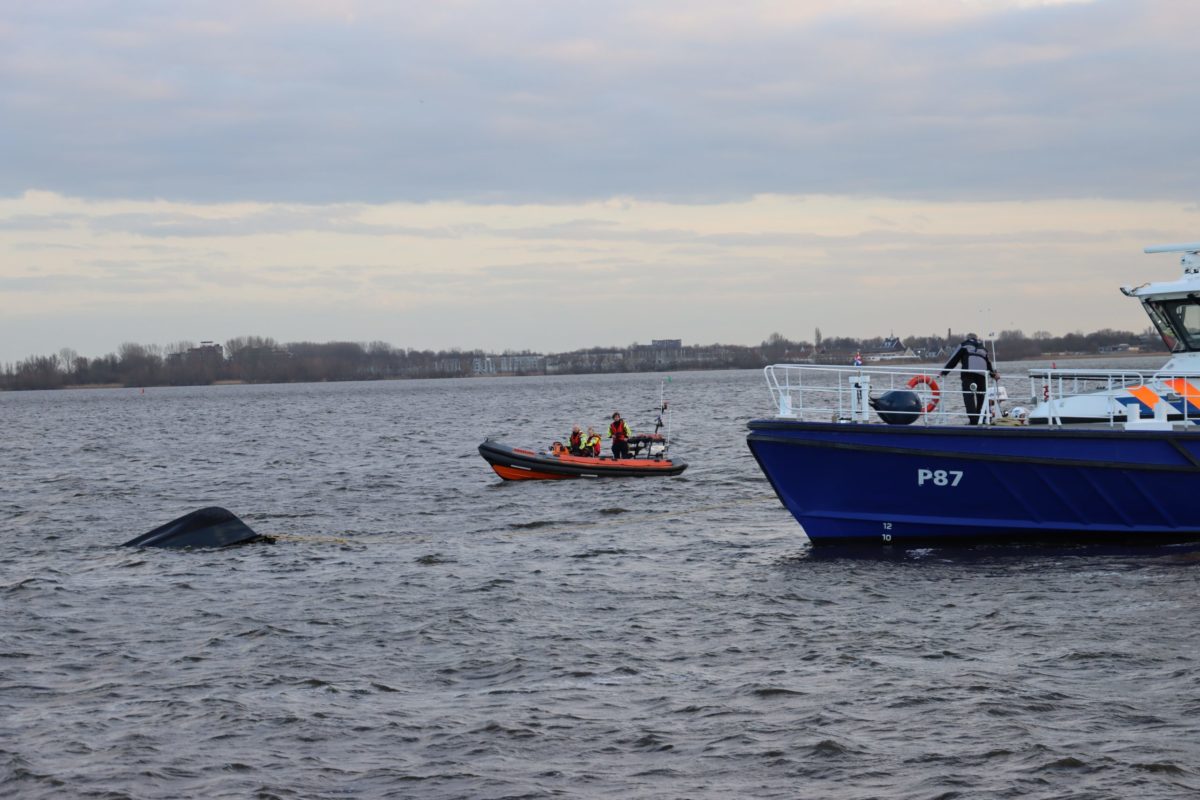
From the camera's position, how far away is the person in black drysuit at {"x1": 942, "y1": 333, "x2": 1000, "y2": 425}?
17939mm

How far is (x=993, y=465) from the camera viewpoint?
16625 millimetres

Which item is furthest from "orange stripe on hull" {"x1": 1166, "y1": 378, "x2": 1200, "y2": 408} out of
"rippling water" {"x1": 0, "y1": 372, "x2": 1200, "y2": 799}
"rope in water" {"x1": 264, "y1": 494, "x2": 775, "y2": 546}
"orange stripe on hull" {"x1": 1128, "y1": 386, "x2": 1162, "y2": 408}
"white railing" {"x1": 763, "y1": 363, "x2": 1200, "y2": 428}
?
"rope in water" {"x1": 264, "y1": 494, "x2": 775, "y2": 546}

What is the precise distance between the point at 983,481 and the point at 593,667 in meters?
6.69

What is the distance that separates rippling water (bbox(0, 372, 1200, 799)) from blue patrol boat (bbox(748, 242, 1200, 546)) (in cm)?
47

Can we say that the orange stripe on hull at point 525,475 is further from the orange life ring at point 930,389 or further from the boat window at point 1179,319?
the boat window at point 1179,319

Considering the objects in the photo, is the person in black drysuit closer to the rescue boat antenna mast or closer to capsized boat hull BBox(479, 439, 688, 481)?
the rescue boat antenna mast

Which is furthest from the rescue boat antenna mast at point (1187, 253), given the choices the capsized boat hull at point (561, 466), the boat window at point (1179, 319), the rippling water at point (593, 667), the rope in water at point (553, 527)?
the capsized boat hull at point (561, 466)

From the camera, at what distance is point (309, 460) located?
4359cm

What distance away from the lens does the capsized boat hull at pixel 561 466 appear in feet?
100

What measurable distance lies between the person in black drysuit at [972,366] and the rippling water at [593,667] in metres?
2.28

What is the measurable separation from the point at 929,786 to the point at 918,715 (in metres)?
1.58

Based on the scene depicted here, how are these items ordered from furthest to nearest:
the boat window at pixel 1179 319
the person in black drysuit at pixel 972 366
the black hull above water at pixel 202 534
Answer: the black hull above water at pixel 202 534 → the boat window at pixel 1179 319 → the person in black drysuit at pixel 972 366

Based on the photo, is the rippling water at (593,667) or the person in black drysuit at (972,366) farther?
the person in black drysuit at (972,366)

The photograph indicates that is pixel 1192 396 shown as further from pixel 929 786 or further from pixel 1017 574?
pixel 929 786
